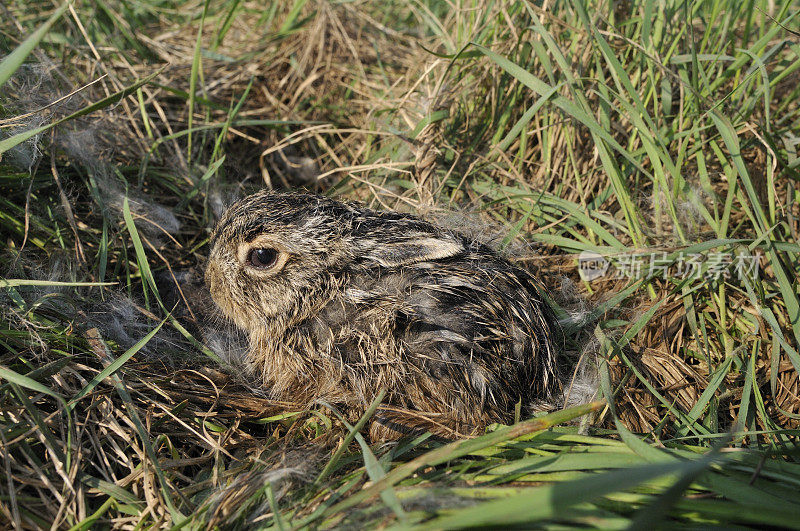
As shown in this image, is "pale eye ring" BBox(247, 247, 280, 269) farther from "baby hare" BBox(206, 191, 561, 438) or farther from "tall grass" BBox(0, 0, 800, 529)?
"tall grass" BBox(0, 0, 800, 529)

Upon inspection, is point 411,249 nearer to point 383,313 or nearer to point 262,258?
point 383,313

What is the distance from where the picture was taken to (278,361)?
284 centimetres

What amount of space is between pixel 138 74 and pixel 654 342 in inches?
149

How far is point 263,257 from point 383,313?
0.71 metres

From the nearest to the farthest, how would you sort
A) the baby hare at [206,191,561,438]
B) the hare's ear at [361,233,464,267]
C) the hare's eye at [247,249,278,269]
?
the baby hare at [206,191,561,438] → the hare's ear at [361,233,464,267] → the hare's eye at [247,249,278,269]

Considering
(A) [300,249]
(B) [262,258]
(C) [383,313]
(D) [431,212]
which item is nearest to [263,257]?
(B) [262,258]

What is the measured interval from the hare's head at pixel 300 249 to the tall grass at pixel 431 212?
0.36 meters

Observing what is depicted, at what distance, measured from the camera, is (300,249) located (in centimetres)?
280

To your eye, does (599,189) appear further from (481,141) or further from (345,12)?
(345,12)

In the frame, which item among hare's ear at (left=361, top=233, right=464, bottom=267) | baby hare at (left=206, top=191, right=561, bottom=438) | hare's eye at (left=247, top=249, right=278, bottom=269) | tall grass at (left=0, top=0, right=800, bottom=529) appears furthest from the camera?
hare's eye at (left=247, top=249, right=278, bottom=269)

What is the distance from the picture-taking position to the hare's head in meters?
2.74

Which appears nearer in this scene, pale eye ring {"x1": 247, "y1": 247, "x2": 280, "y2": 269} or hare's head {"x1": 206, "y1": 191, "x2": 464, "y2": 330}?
hare's head {"x1": 206, "y1": 191, "x2": 464, "y2": 330}

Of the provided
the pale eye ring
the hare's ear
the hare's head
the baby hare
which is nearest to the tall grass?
the baby hare

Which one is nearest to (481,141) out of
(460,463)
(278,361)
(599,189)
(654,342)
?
(599,189)
